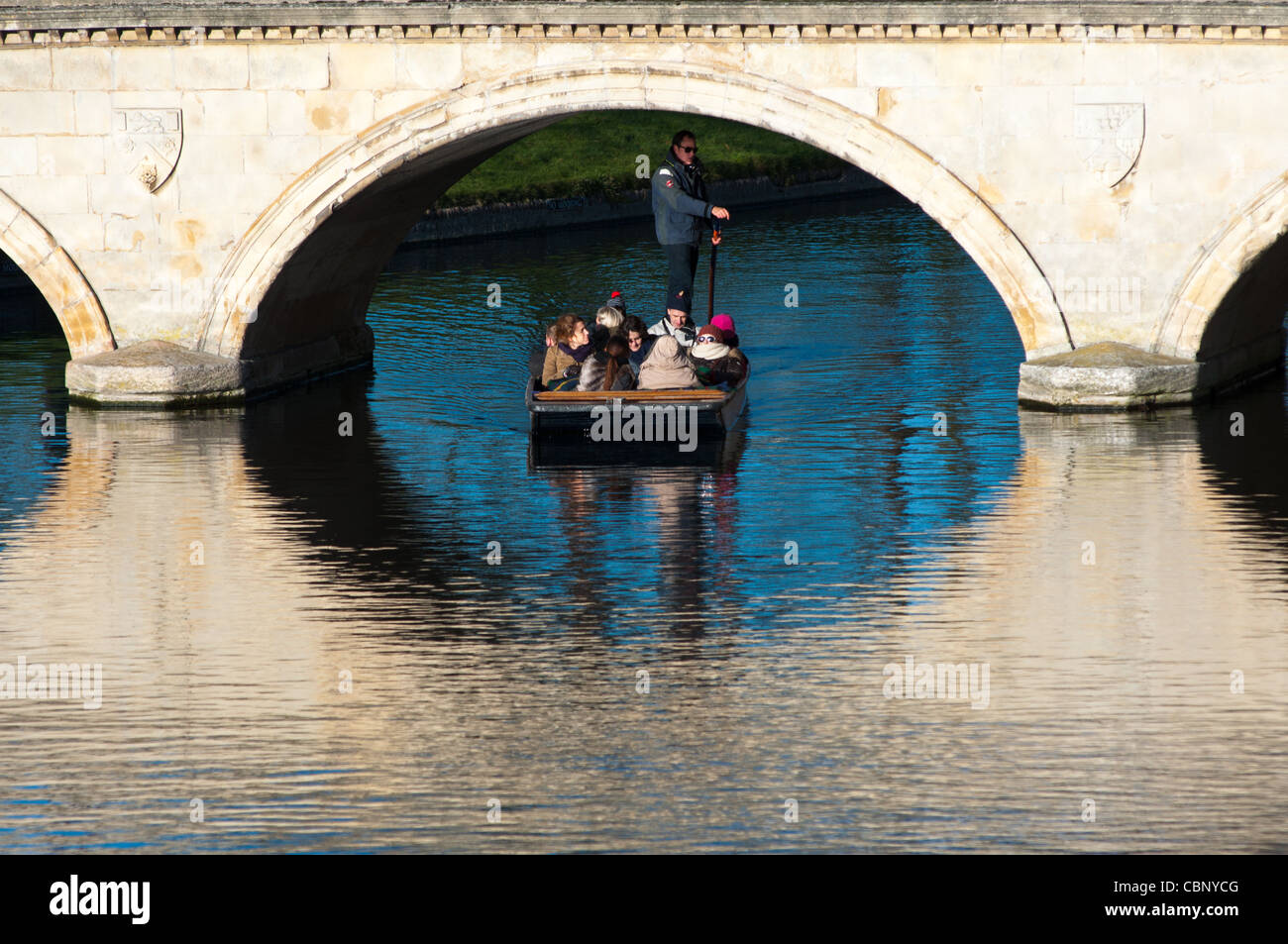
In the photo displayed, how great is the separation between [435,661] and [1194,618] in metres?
4.06

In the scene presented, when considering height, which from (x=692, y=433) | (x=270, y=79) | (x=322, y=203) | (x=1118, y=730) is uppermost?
(x=270, y=79)

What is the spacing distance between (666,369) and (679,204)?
241cm

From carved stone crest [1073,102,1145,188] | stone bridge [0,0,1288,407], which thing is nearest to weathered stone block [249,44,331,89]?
stone bridge [0,0,1288,407]

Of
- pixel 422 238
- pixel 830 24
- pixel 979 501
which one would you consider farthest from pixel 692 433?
pixel 422 238

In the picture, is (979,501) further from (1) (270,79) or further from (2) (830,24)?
(1) (270,79)

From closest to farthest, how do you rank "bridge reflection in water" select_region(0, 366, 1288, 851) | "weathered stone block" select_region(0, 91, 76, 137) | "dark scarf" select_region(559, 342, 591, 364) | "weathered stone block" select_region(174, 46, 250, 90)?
"bridge reflection in water" select_region(0, 366, 1288, 851), "dark scarf" select_region(559, 342, 591, 364), "weathered stone block" select_region(174, 46, 250, 90), "weathered stone block" select_region(0, 91, 76, 137)

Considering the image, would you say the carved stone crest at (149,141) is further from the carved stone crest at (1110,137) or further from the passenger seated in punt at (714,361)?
the carved stone crest at (1110,137)

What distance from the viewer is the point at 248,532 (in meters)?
12.9

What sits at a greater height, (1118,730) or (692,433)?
(692,433)

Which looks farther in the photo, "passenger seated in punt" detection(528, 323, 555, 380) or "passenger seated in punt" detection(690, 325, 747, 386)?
"passenger seated in punt" detection(528, 323, 555, 380)

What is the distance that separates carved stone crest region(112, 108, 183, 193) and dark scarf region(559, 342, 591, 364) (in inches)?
152

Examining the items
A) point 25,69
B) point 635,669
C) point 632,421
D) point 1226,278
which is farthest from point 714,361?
point 635,669

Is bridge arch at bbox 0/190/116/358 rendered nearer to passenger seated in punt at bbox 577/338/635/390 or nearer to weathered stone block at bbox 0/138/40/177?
weathered stone block at bbox 0/138/40/177

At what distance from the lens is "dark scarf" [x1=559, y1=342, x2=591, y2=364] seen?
53.3 feet
